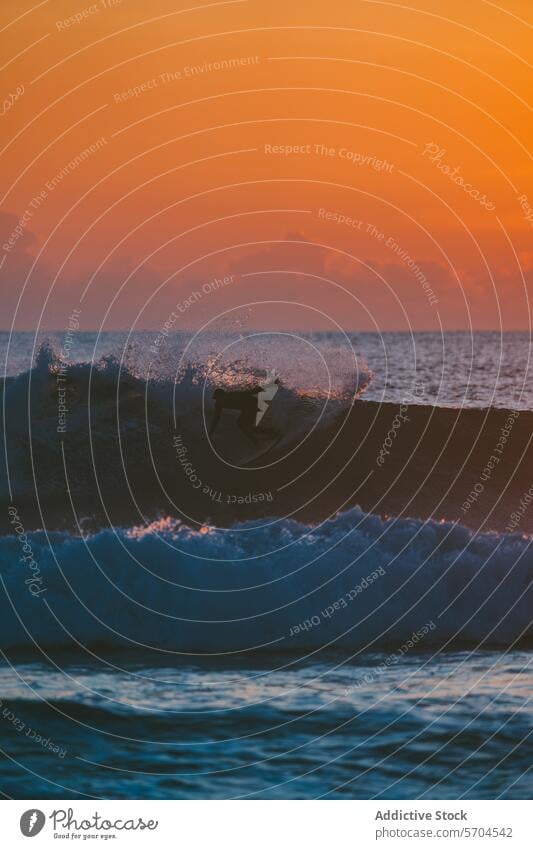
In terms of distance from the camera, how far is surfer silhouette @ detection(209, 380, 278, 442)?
29.2m

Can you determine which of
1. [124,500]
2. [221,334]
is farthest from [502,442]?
[124,500]

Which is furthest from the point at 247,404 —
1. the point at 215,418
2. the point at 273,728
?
the point at 273,728

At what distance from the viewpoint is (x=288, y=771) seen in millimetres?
16844

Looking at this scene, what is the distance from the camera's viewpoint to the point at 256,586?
23188 millimetres

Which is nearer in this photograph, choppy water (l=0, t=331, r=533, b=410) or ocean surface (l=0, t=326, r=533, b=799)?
ocean surface (l=0, t=326, r=533, b=799)

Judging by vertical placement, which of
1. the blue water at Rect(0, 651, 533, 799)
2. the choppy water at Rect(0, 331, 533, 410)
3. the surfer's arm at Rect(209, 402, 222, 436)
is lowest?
the blue water at Rect(0, 651, 533, 799)

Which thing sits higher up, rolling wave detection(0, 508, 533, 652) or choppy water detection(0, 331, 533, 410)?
choppy water detection(0, 331, 533, 410)

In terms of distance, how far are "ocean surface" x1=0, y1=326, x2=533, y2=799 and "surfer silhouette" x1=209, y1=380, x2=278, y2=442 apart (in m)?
0.30

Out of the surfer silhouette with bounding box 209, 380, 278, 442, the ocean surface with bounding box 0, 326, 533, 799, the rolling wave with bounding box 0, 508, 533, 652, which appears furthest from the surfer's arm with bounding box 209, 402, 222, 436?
the rolling wave with bounding box 0, 508, 533, 652

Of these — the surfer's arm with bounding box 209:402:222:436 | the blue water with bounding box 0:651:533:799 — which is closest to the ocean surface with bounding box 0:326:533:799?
the blue water with bounding box 0:651:533:799

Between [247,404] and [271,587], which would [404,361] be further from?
[271,587]

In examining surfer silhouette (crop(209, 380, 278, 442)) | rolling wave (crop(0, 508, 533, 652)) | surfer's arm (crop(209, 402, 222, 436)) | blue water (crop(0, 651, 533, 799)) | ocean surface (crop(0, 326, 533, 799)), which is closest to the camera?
blue water (crop(0, 651, 533, 799))

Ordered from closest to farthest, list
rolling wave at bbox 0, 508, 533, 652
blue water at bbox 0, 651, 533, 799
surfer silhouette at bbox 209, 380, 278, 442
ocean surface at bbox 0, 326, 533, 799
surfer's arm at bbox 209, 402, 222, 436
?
blue water at bbox 0, 651, 533, 799, ocean surface at bbox 0, 326, 533, 799, rolling wave at bbox 0, 508, 533, 652, surfer's arm at bbox 209, 402, 222, 436, surfer silhouette at bbox 209, 380, 278, 442

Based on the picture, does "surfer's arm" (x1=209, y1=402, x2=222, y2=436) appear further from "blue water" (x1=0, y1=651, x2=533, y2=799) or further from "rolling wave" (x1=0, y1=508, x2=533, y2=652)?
"blue water" (x1=0, y1=651, x2=533, y2=799)
